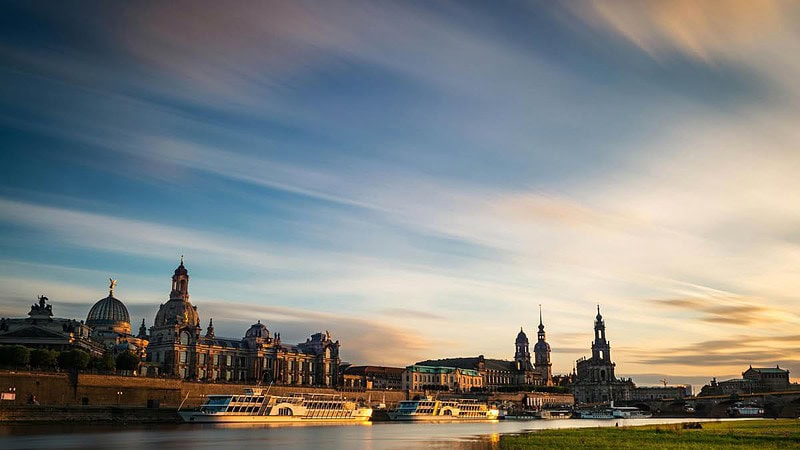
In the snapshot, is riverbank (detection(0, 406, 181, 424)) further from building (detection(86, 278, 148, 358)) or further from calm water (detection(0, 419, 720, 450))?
building (detection(86, 278, 148, 358))

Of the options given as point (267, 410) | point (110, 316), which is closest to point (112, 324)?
point (110, 316)

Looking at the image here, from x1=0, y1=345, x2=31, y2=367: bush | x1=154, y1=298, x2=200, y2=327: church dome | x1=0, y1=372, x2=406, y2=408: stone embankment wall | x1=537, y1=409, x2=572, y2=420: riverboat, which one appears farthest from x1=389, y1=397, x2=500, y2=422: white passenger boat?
x1=0, y1=345, x2=31, y2=367: bush

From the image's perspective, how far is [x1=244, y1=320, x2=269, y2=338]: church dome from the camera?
170 meters

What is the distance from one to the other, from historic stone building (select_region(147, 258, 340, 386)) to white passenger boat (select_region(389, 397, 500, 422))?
135ft

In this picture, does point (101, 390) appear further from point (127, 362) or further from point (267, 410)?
point (267, 410)

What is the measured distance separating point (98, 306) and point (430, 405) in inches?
3365

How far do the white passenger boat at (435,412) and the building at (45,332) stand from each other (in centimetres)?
5546

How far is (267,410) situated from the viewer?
99.4 m

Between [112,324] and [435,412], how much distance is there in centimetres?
8014

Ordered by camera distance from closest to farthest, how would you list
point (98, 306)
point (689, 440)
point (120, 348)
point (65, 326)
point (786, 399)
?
point (689, 440)
point (65, 326)
point (120, 348)
point (98, 306)
point (786, 399)

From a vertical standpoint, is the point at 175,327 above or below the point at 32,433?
above

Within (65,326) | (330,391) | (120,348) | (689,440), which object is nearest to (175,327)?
(120,348)

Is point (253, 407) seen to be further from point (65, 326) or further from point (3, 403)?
point (65, 326)

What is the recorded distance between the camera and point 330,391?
510ft
